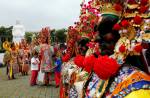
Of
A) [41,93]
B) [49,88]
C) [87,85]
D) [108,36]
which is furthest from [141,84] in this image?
[49,88]

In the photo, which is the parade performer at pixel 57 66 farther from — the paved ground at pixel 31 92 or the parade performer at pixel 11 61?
the parade performer at pixel 11 61

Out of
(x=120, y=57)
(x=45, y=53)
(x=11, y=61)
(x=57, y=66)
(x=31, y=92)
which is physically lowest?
(x=11, y=61)

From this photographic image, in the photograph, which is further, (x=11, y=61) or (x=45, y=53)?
(x=11, y=61)

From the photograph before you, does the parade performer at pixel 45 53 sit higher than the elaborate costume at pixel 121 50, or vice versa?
the elaborate costume at pixel 121 50

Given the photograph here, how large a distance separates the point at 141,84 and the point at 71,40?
593cm

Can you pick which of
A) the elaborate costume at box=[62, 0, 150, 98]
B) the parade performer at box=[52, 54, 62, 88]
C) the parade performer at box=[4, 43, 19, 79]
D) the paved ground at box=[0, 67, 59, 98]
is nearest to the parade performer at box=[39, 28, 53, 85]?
the parade performer at box=[52, 54, 62, 88]

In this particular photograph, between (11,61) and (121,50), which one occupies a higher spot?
(121,50)

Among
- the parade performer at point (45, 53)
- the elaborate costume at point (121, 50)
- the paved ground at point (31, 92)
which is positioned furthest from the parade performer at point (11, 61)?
the elaborate costume at point (121, 50)

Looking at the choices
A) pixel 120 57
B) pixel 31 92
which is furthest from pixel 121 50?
pixel 31 92

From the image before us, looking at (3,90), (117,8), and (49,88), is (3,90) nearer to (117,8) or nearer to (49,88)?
(49,88)

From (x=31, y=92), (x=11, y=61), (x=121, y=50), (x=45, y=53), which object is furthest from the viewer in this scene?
(x=11, y=61)

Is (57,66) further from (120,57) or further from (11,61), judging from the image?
(120,57)

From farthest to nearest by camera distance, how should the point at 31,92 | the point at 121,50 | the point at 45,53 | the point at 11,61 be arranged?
the point at 11,61, the point at 45,53, the point at 31,92, the point at 121,50

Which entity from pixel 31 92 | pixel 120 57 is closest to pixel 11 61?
pixel 31 92
